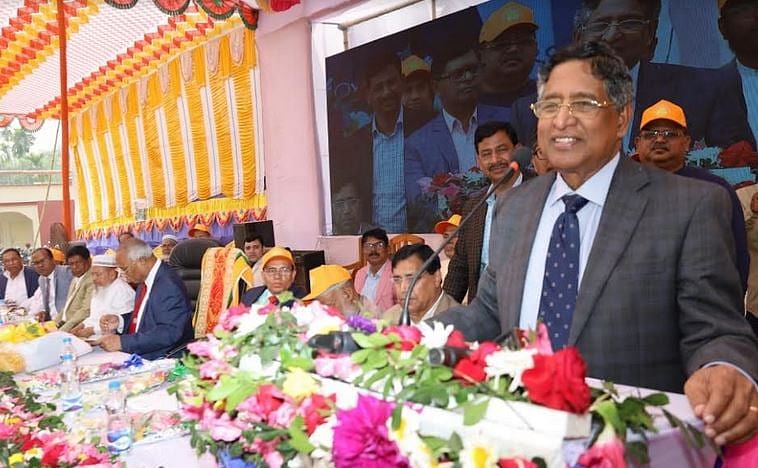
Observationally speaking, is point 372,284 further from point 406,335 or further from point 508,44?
point 406,335

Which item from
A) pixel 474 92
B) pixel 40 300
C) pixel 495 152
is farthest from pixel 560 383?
pixel 40 300

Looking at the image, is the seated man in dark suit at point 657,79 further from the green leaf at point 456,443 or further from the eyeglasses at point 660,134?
the green leaf at point 456,443

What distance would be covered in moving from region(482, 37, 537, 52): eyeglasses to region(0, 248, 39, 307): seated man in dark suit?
208 inches

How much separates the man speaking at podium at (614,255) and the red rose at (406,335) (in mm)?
410

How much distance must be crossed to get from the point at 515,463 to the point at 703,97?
3589 mm

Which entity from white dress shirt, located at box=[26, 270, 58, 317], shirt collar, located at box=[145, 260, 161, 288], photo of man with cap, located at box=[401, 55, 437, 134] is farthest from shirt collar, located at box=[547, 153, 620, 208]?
white dress shirt, located at box=[26, 270, 58, 317]

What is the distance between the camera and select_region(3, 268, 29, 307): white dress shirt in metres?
7.29

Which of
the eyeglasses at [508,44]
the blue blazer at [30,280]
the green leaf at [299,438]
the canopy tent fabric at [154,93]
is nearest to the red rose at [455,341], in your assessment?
the green leaf at [299,438]

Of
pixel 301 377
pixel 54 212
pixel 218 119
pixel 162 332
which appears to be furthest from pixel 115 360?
pixel 54 212

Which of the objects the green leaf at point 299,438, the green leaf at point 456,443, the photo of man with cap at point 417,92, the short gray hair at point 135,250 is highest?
the photo of man with cap at point 417,92

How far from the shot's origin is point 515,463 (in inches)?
29.1

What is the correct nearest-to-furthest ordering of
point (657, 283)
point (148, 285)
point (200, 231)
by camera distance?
point (657, 283) < point (148, 285) < point (200, 231)

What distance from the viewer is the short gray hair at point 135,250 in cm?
388

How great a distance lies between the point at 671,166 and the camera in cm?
284
